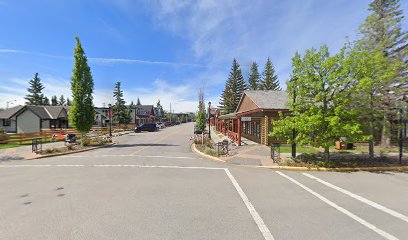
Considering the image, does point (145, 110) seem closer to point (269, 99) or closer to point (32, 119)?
point (32, 119)

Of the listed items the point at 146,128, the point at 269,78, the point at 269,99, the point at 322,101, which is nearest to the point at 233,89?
the point at 269,78

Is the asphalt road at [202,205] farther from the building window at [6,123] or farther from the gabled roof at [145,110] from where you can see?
the gabled roof at [145,110]

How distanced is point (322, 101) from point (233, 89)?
2163 inches

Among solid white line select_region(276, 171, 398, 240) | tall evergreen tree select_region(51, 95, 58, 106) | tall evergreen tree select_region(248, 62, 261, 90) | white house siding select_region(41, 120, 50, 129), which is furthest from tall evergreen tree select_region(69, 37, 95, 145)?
tall evergreen tree select_region(51, 95, 58, 106)

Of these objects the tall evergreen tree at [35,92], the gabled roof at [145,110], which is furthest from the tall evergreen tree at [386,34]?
the tall evergreen tree at [35,92]

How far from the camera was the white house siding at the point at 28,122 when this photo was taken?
3434 centimetres

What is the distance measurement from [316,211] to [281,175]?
366cm

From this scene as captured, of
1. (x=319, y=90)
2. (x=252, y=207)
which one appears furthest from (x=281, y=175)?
(x=319, y=90)

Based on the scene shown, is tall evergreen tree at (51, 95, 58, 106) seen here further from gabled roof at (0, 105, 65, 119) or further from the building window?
the building window

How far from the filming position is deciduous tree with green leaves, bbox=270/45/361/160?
922cm

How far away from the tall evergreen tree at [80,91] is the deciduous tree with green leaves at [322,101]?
16924mm

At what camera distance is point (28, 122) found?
113 ft

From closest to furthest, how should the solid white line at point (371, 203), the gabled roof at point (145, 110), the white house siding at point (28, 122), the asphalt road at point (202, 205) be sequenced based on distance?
the asphalt road at point (202, 205), the solid white line at point (371, 203), the white house siding at point (28, 122), the gabled roof at point (145, 110)

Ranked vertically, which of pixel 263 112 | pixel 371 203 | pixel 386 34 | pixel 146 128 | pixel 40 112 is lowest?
pixel 371 203
